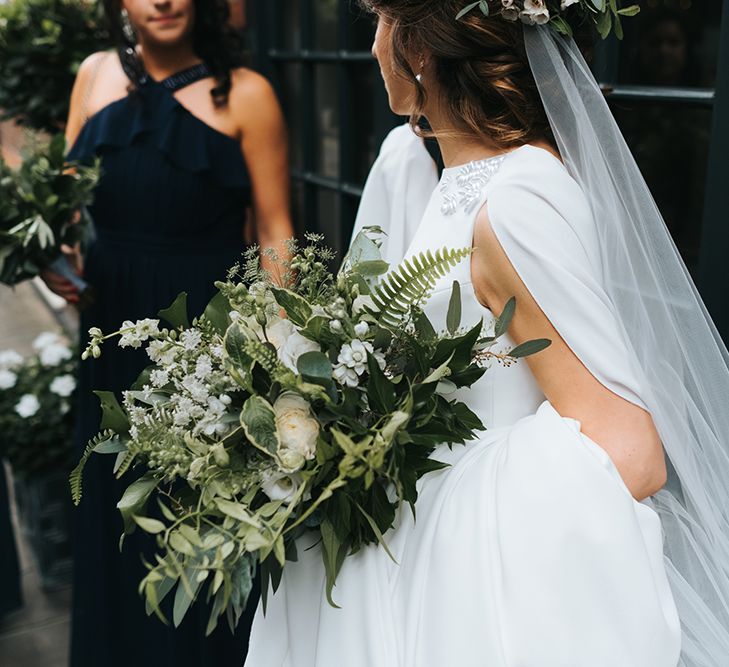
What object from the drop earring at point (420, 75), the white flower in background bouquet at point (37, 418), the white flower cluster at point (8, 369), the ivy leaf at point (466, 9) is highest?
the ivy leaf at point (466, 9)

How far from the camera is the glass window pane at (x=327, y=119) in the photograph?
359cm

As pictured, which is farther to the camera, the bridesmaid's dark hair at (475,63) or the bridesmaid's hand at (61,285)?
the bridesmaid's hand at (61,285)

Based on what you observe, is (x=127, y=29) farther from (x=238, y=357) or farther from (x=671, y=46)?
(x=238, y=357)

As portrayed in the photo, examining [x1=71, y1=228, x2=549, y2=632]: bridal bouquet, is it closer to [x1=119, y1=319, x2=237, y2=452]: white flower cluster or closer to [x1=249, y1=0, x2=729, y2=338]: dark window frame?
[x1=119, y1=319, x2=237, y2=452]: white flower cluster

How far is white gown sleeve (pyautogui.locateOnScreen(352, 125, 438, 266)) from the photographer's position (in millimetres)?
2318

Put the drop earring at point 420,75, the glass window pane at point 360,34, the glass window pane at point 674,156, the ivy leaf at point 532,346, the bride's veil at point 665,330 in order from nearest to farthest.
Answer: the ivy leaf at point 532,346 → the bride's veil at point 665,330 → the drop earring at point 420,75 → the glass window pane at point 674,156 → the glass window pane at point 360,34

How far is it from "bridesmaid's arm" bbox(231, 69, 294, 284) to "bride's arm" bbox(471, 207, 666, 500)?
1437mm

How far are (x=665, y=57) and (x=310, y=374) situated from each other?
153 cm

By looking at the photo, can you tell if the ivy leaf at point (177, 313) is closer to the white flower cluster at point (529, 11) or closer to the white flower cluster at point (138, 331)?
the white flower cluster at point (138, 331)

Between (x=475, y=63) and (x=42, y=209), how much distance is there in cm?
166

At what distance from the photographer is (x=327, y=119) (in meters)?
3.69

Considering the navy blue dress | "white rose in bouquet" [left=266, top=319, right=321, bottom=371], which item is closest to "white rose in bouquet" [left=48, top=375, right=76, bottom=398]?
the navy blue dress

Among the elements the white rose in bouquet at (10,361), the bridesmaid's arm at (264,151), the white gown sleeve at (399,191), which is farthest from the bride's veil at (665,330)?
the white rose in bouquet at (10,361)

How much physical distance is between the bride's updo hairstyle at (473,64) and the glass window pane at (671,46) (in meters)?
0.80
